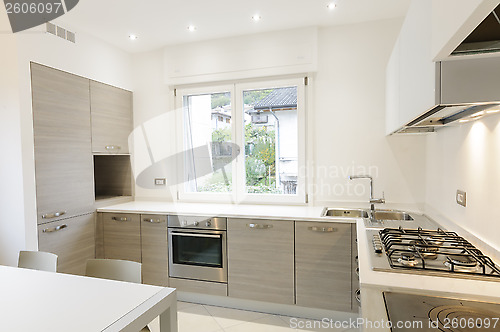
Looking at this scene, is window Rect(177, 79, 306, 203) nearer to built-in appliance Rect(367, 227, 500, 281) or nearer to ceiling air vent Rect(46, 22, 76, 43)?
ceiling air vent Rect(46, 22, 76, 43)

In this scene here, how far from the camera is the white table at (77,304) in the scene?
109 cm

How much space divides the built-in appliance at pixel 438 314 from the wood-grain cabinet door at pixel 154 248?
86.9 inches

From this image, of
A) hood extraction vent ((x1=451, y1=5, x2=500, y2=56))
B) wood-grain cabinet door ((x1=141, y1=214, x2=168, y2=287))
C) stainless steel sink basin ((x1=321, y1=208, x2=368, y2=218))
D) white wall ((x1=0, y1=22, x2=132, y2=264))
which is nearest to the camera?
hood extraction vent ((x1=451, y1=5, x2=500, y2=56))

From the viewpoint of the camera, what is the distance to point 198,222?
2748mm

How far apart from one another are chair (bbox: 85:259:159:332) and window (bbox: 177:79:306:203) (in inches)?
67.1

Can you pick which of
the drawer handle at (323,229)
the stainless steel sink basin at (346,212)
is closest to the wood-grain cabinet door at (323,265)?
the drawer handle at (323,229)

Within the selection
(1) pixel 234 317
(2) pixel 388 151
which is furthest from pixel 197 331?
(2) pixel 388 151

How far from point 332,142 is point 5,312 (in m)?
2.65

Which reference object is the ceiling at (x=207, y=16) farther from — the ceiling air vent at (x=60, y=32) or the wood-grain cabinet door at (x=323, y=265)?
the wood-grain cabinet door at (x=323, y=265)

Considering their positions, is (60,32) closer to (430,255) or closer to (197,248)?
(197,248)

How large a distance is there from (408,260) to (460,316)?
0.40 meters

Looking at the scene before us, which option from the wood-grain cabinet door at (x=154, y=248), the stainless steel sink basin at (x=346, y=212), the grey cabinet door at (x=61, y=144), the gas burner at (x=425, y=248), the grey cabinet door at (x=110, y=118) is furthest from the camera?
the grey cabinet door at (x=110, y=118)

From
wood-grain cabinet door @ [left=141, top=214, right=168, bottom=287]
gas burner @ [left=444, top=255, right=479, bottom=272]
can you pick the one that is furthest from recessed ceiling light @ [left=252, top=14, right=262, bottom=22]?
gas burner @ [left=444, top=255, right=479, bottom=272]

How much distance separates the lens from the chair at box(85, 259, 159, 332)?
162cm
